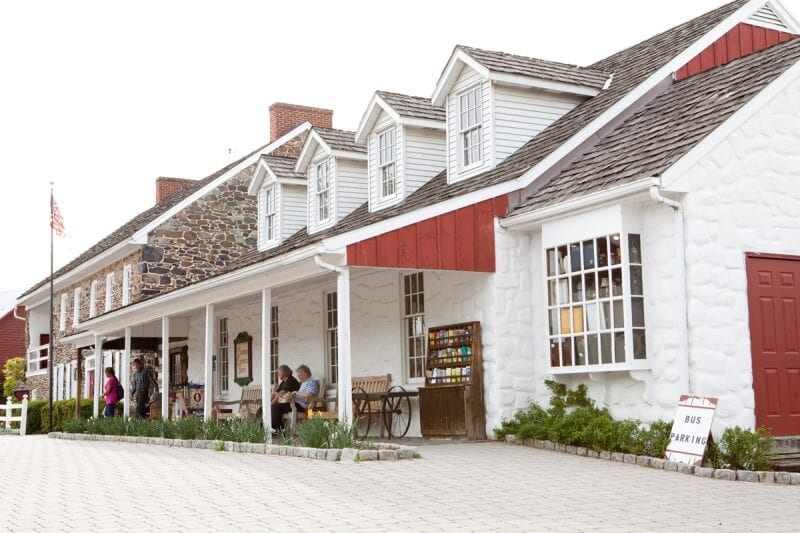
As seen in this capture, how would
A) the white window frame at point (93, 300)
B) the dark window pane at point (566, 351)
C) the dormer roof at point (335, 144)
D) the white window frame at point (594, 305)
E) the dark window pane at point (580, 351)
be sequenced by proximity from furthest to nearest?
the white window frame at point (93, 300) → the dormer roof at point (335, 144) → the dark window pane at point (566, 351) → the dark window pane at point (580, 351) → the white window frame at point (594, 305)

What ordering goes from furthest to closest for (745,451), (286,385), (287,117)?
(287,117)
(286,385)
(745,451)

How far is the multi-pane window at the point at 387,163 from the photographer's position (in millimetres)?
18016

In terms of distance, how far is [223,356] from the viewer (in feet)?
77.2

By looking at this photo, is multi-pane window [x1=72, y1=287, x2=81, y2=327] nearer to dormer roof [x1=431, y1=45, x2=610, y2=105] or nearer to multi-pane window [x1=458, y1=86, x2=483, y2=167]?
dormer roof [x1=431, y1=45, x2=610, y2=105]

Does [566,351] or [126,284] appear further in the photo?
[126,284]

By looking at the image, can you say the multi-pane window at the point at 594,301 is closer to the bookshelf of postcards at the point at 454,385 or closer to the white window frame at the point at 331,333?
the bookshelf of postcards at the point at 454,385

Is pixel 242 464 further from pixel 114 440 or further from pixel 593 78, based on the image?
pixel 593 78

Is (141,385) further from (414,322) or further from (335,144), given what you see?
(414,322)

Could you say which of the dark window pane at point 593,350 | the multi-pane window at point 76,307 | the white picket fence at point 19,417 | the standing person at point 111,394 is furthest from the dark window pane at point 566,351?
the multi-pane window at point 76,307

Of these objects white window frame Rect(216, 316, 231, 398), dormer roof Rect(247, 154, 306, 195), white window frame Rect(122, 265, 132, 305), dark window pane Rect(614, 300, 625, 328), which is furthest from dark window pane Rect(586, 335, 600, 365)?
white window frame Rect(122, 265, 132, 305)

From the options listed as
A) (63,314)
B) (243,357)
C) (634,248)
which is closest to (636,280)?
(634,248)

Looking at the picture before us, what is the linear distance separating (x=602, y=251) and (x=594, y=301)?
64 cm

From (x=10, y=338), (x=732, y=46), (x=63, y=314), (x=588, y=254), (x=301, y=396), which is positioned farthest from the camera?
(x=10, y=338)

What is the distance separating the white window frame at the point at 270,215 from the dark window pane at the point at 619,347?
460 inches
